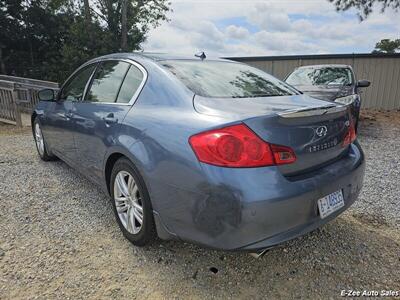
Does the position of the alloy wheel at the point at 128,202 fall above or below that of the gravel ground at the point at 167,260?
above

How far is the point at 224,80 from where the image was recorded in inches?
102

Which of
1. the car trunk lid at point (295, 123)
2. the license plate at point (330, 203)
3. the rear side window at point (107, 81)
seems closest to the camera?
the car trunk lid at point (295, 123)

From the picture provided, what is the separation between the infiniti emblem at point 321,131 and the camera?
2.02 metres

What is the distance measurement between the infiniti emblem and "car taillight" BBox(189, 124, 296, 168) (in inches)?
13.9

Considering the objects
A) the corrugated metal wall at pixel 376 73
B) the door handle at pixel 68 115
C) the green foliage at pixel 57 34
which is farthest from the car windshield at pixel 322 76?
the green foliage at pixel 57 34

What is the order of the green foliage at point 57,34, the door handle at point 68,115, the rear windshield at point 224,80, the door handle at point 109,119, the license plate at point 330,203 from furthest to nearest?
1. the green foliage at point 57,34
2. the door handle at point 68,115
3. the door handle at point 109,119
4. the rear windshield at point 224,80
5. the license plate at point 330,203

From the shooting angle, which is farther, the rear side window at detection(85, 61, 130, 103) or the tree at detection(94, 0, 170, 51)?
the tree at detection(94, 0, 170, 51)

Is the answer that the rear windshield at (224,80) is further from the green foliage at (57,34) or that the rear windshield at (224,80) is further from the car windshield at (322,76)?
the green foliage at (57,34)

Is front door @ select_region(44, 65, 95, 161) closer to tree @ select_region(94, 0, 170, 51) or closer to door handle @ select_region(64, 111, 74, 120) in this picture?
door handle @ select_region(64, 111, 74, 120)

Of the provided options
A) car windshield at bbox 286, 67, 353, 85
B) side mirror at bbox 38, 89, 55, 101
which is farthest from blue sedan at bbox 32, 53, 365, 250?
car windshield at bbox 286, 67, 353, 85

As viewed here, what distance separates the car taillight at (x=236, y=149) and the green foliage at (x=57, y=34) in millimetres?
15235

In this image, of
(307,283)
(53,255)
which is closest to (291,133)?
(307,283)

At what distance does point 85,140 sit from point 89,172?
1.08 ft

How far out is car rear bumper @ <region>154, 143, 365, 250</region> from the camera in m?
1.74
